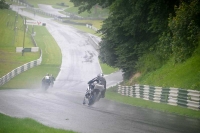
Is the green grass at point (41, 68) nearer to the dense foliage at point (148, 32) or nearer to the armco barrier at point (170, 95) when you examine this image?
the dense foliage at point (148, 32)

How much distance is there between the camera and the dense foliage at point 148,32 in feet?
90.3

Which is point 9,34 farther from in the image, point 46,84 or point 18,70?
point 18,70


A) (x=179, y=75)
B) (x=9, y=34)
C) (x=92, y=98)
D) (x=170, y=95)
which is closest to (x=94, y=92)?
(x=92, y=98)

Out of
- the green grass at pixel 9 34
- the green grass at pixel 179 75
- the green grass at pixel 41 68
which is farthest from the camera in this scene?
the green grass at pixel 41 68

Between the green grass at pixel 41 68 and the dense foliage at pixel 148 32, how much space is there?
32.7 ft

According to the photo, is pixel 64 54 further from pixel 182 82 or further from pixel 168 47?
pixel 182 82

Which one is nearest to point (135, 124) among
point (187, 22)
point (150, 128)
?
point (150, 128)

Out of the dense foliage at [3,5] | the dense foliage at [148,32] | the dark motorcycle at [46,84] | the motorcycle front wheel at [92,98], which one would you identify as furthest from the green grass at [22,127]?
the dark motorcycle at [46,84]

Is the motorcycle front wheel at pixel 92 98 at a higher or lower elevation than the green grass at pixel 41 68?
higher

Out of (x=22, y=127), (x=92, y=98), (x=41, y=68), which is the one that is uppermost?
A: (x=22, y=127)

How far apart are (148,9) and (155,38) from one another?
8.10ft

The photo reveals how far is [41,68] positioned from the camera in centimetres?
5534

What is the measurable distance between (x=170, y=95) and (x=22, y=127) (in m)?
12.0

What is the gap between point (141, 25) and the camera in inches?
1332
